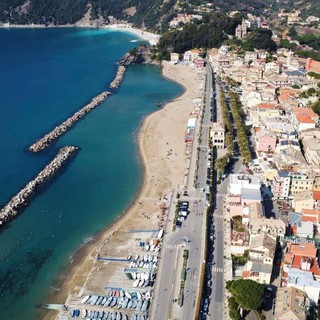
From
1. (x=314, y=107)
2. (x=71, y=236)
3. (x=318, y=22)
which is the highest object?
(x=318, y=22)

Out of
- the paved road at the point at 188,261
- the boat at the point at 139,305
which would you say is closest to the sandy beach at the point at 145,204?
the paved road at the point at 188,261

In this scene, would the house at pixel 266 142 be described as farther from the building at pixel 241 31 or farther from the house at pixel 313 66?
the building at pixel 241 31

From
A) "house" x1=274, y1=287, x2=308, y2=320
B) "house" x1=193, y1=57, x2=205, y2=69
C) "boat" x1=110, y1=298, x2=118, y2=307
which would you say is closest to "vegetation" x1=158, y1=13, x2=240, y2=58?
"house" x1=193, y1=57, x2=205, y2=69

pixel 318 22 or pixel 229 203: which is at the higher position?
pixel 318 22

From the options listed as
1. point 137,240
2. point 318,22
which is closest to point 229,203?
point 137,240

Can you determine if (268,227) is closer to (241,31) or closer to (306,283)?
(306,283)

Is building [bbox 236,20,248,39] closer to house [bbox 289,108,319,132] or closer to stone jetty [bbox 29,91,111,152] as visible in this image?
stone jetty [bbox 29,91,111,152]

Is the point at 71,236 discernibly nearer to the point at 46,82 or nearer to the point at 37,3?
the point at 46,82
